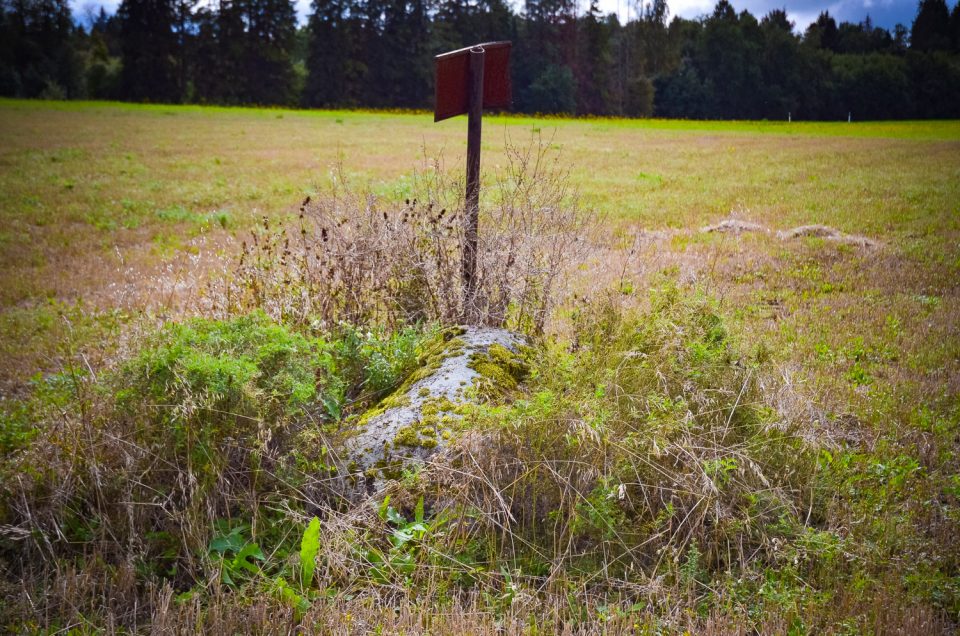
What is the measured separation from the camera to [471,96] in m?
5.41

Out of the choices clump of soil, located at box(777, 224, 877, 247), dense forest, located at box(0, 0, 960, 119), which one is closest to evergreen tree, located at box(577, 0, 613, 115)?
dense forest, located at box(0, 0, 960, 119)

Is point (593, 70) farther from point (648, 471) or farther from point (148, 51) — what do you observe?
point (648, 471)

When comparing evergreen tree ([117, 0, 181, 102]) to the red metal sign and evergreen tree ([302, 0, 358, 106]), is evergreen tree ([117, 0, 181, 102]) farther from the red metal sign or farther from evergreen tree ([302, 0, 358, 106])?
the red metal sign

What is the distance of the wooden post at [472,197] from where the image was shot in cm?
541

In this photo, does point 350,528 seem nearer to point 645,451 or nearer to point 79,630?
point 79,630

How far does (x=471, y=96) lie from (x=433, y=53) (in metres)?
69.3

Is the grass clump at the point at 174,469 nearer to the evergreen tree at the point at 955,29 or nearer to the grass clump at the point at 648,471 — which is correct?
the grass clump at the point at 648,471

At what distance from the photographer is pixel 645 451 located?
3.59 m

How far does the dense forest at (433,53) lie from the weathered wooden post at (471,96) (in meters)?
62.4

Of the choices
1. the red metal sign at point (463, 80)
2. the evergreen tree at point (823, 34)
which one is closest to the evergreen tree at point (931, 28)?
the evergreen tree at point (823, 34)

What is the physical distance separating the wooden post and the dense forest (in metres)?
62.7

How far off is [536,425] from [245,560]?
1.61 m

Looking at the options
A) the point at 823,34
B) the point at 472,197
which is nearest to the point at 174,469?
the point at 472,197

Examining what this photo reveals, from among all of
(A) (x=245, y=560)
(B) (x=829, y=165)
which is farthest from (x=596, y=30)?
(A) (x=245, y=560)
